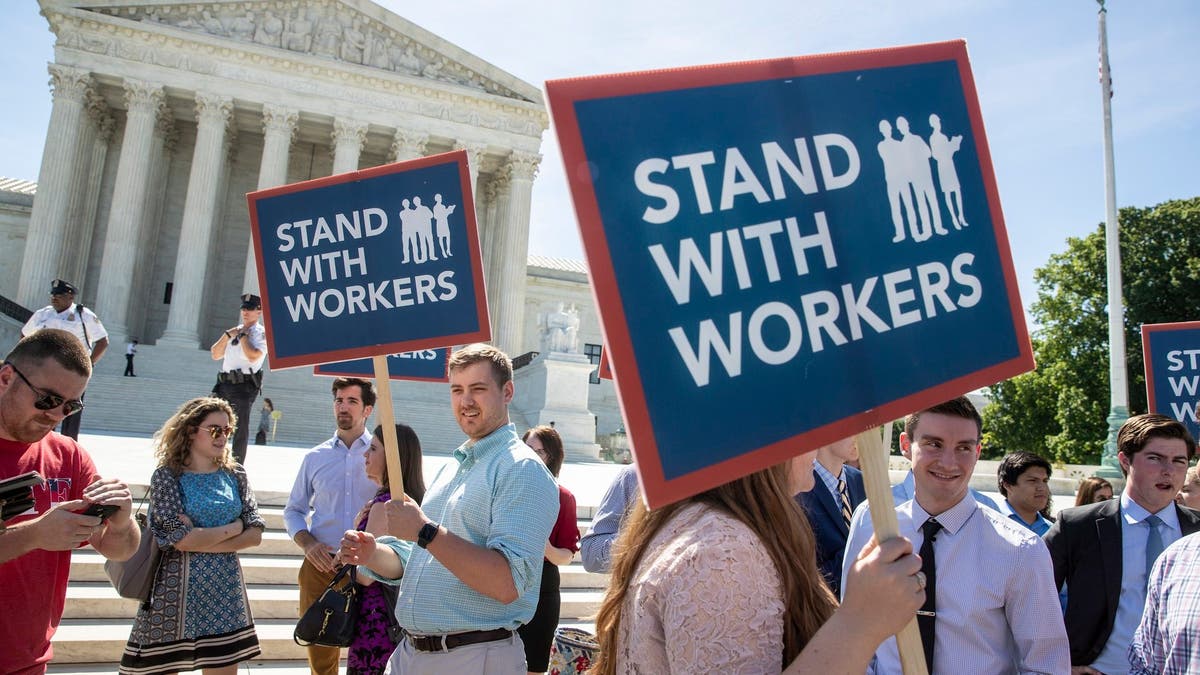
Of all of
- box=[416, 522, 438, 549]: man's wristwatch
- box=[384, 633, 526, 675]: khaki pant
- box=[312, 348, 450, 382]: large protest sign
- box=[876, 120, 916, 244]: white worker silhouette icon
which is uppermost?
box=[312, 348, 450, 382]: large protest sign

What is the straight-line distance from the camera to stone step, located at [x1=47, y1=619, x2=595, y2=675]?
17.7 ft

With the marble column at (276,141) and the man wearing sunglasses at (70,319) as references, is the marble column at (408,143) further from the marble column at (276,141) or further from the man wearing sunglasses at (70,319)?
the man wearing sunglasses at (70,319)

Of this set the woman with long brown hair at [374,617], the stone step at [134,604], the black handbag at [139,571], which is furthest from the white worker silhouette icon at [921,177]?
the stone step at [134,604]

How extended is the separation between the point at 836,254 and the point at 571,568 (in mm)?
6531

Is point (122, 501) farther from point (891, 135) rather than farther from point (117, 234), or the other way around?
point (117, 234)

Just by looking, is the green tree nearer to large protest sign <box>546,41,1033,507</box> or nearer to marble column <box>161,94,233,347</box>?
marble column <box>161,94,233,347</box>

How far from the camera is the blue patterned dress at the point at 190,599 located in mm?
3895

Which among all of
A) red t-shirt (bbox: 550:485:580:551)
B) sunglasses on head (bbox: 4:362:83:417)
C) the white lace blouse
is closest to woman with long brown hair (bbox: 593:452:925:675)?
the white lace blouse

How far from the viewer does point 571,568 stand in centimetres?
785

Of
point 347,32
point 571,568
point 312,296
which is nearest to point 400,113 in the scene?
point 347,32

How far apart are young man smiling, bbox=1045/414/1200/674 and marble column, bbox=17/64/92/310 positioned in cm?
3316

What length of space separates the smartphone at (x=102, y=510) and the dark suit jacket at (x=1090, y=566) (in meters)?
3.79

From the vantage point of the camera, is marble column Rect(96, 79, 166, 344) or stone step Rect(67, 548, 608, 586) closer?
stone step Rect(67, 548, 608, 586)

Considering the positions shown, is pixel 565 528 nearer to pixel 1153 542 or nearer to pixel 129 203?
pixel 1153 542
